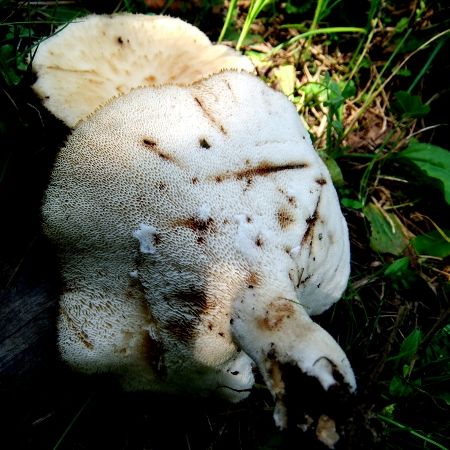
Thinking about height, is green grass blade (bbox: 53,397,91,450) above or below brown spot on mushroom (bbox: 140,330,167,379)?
below

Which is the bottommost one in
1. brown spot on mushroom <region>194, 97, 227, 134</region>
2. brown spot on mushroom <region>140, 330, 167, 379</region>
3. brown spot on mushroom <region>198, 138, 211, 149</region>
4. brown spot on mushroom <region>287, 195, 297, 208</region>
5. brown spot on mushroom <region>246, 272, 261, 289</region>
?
brown spot on mushroom <region>140, 330, 167, 379</region>

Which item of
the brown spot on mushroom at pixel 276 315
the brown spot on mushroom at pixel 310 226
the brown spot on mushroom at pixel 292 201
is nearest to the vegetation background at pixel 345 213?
the brown spot on mushroom at pixel 276 315

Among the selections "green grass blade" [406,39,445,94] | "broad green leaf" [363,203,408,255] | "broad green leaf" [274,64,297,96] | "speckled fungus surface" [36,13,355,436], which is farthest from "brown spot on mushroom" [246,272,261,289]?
"green grass blade" [406,39,445,94]

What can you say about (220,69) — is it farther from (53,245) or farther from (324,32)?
(324,32)

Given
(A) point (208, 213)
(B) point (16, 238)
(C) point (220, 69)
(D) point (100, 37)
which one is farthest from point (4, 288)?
(C) point (220, 69)

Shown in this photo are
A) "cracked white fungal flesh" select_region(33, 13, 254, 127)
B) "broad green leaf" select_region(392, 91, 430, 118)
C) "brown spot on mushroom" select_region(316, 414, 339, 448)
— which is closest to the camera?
"brown spot on mushroom" select_region(316, 414, 339, 448)

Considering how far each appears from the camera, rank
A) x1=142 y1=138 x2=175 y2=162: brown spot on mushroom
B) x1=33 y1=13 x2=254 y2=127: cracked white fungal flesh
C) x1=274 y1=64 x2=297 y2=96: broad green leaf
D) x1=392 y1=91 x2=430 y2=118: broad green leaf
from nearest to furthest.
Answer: x1=142 y1=138 x2=175 y2=162: brown spot on mushroom
x1=33 y1=13 x2=254 y2=127: cracked white fungal flesh
x1=392 y1=91 x2=430 y2=118: broad green leaf
x1=274 y1=64 x2=297 y2=96: broad green leaf

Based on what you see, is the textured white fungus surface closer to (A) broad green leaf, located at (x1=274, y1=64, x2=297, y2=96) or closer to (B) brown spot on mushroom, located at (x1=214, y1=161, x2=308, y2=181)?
(B) brown spot on mushroom, located at (x1=214, y1=161, x2=308, y2=181)
